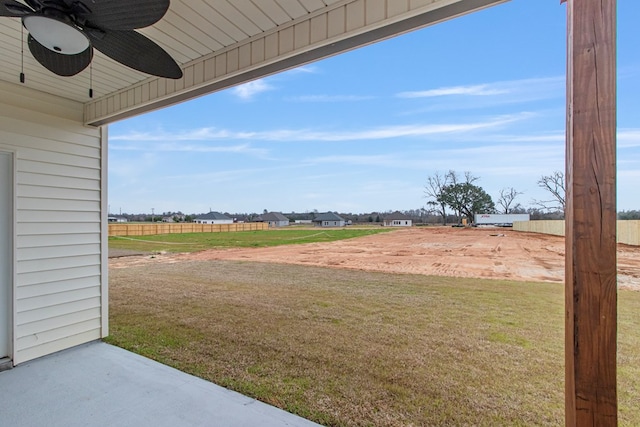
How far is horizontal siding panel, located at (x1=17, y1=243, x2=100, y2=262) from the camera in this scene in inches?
98.7

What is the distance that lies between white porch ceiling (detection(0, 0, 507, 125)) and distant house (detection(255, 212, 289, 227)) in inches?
1583

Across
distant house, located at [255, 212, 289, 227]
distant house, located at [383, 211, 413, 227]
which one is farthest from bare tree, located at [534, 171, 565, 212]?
distant house, located at [255, 212, 289, 227]

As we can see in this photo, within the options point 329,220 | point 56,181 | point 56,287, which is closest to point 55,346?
point 56,287

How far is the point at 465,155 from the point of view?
34.0 ft

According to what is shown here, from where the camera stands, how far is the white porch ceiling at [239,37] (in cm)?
146

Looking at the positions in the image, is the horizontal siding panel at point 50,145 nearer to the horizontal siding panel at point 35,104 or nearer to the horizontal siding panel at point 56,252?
the horizontal siding panel at point 35,104

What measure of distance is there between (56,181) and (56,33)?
207cm

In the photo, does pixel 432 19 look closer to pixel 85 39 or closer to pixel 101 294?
pixel 85 39

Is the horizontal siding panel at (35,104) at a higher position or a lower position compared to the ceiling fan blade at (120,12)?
higher

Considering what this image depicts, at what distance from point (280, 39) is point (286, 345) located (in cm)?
248

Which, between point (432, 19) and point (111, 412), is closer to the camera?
point (432, 19)

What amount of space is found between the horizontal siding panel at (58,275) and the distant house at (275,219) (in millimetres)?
39518

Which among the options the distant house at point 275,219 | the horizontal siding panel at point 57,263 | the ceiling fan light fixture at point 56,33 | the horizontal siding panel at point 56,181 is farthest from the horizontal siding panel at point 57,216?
the distant house at point 275,219

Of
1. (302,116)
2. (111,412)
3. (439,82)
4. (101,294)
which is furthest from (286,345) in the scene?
(302,116)
